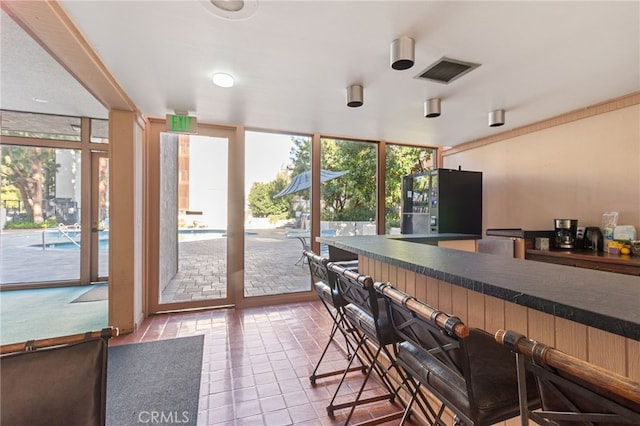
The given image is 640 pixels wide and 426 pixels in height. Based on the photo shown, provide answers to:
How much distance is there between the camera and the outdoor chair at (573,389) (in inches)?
19.7

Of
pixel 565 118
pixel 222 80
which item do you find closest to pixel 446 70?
pixel 222 80

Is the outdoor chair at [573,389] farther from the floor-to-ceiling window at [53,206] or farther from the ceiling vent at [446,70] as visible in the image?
the floor-to-ceiling window at [53,206]

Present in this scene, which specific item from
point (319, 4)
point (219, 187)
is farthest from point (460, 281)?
point (219, 187)

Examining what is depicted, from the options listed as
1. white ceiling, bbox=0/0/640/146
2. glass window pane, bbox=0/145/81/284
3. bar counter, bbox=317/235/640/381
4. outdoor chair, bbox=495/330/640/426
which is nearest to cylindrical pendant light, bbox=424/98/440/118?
white ceiling, bbox=0/0/640/146

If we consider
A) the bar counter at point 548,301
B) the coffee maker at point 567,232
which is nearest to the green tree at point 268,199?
the bar counter at point 548,301

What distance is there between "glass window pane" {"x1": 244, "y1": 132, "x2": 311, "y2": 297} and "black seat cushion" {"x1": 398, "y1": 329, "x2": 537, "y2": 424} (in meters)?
3.02

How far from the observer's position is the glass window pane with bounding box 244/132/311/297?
13.3 feet

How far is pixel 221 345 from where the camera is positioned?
2793mm

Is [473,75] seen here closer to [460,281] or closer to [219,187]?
[460,281]

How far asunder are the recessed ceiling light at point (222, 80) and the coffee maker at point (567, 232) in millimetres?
3677

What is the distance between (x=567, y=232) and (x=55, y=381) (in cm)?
416

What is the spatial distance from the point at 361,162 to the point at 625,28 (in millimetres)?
3150

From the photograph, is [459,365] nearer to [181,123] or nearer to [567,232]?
[567,232]

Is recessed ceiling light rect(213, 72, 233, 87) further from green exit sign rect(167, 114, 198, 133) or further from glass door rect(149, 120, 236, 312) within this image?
glass door rect(149, 120, 236, 312)
